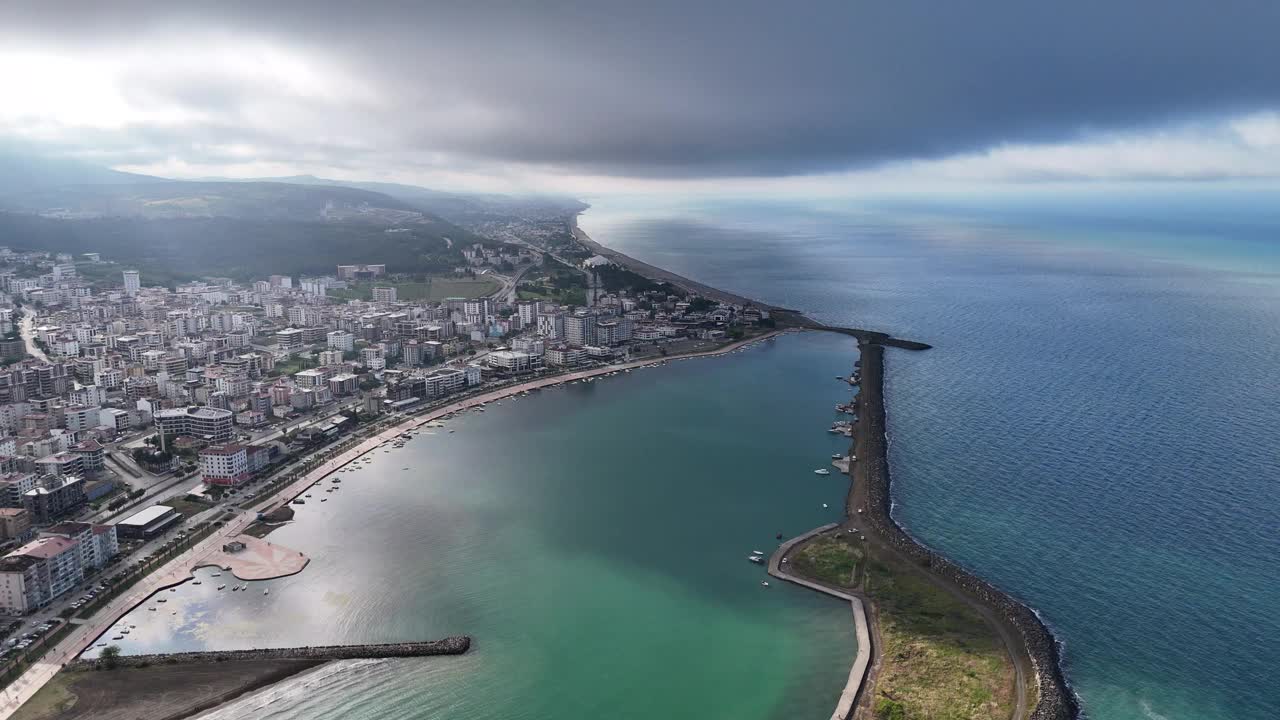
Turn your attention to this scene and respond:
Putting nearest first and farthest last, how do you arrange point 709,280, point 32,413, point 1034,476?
point 1034,476 → point 32,413 → point 709,280

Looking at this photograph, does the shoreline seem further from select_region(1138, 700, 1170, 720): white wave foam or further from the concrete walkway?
select_region(1138, 700, 1170, 720): white wave foam

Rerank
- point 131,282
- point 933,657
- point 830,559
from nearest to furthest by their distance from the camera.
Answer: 1. point 933,657
2. point 830,559
3. point 131,282

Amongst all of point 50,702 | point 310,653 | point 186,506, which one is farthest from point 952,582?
point 186,506

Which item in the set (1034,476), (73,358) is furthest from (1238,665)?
(73,358)

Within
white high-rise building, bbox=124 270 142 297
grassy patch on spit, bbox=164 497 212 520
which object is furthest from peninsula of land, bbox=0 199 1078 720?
white high-rise building, bbox=124 270 142 297

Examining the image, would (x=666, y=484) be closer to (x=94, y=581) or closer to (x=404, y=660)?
(x=404, y=660)

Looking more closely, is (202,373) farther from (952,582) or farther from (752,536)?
(952,582)
